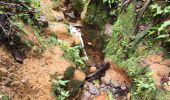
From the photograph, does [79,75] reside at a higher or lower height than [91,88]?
higher

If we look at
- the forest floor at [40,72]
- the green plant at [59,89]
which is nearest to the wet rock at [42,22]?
the forest floor at [40,72]

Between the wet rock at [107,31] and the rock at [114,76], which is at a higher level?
the wet rock at [107,31]

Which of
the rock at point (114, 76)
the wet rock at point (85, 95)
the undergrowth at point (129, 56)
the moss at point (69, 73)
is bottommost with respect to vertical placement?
the wet rock at point (85, 95)

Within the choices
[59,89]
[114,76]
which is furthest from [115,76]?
[59,89]

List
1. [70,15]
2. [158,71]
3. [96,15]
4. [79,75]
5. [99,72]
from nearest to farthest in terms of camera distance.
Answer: [158,71] → [79,75] → [99,72] → [96,15] → [70,15]

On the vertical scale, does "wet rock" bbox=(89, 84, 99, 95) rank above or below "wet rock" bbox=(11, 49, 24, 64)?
below

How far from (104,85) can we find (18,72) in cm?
284

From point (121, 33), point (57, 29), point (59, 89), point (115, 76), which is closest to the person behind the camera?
point (59, 89)

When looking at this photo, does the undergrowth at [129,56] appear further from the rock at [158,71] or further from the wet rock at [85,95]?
the wet rock at [85,95]

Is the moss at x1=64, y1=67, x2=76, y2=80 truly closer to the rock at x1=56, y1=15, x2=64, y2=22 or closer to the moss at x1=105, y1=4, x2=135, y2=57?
the moss at x1=105, y1=4, x2=135, y2=57

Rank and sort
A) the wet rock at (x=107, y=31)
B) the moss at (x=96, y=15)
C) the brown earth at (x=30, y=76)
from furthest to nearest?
the moss at (x=96, y=15)
the wet rock at (x=107, y=31)
the brown earth at (x=30, y=76)

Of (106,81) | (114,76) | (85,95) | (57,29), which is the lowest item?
(85,95)

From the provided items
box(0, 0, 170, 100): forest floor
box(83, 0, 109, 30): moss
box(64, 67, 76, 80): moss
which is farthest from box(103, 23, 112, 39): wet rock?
box(64, 67, 76, 80): moss

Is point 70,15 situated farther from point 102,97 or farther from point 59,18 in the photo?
point 102,97
